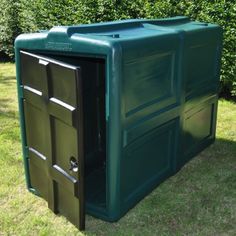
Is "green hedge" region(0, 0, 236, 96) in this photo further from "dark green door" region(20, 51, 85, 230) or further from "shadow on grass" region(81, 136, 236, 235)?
"dark green door" region(20, 51, 85, 230)

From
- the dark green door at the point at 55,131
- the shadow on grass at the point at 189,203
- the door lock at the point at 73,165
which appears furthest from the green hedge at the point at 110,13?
the door lock at the point at 73,165

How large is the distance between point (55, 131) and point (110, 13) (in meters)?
5.24

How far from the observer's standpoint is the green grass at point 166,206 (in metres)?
3.89

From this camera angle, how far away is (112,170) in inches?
145

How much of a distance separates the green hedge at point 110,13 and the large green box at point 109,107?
2.03 m

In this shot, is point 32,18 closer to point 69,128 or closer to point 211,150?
point 211,150

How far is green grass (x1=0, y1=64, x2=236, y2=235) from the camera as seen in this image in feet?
12.8

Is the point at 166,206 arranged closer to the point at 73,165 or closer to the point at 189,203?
the point at 189,203

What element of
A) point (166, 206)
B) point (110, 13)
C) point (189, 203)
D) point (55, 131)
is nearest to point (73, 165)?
point (55, 131)

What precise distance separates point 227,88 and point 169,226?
4.73 m

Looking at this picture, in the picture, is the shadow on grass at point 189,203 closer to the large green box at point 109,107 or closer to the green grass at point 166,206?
the green grass at point 166,206

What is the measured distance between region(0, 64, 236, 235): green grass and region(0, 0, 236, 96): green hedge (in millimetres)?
2255

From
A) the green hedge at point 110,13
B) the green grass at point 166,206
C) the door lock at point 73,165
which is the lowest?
the green grass at point 166,206

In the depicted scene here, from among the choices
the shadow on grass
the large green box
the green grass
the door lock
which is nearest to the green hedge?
the large green box
